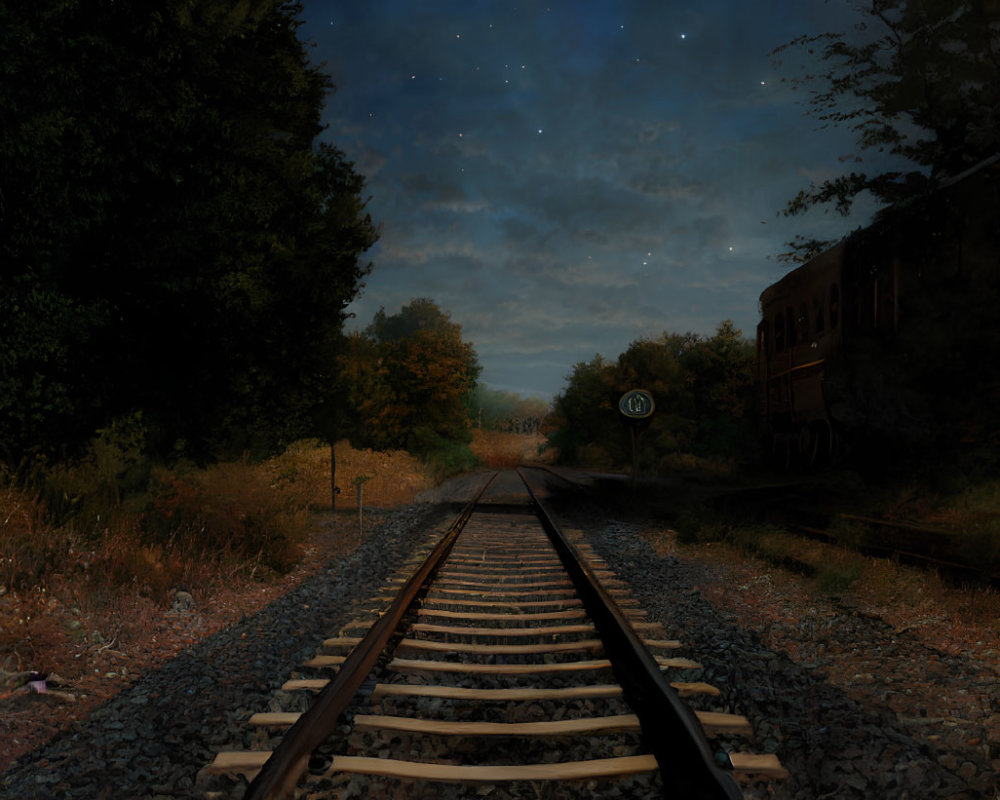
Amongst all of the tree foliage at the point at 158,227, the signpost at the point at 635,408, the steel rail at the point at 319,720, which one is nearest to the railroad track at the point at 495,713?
the steel rail at the point at 319,720

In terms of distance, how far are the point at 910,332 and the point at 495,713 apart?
11.0 metres

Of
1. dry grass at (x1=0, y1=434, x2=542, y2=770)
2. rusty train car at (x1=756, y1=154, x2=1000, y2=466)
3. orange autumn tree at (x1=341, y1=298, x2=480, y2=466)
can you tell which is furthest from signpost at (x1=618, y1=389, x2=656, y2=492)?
orange autumn tree at (x1=341, y1=298, x2=480, y2=466)

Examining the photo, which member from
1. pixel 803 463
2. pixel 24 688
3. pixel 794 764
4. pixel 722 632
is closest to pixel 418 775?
pixel 794 764

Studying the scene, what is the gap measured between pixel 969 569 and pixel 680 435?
80.6ft

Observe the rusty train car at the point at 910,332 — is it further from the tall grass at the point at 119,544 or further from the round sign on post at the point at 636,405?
the tall grass at the point at 119,544

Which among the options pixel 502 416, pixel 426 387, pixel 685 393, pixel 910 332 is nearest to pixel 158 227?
pixel 910 332

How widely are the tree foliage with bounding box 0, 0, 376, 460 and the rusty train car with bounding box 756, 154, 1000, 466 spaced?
971 cm

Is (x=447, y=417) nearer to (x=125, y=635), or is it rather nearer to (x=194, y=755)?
(x=125, y=635)

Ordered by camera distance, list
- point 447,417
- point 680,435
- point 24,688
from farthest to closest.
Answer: point 680,435, point 447,417, point 24,688

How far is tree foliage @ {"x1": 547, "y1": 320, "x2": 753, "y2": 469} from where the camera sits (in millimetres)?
30078

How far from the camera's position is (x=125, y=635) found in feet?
14.8

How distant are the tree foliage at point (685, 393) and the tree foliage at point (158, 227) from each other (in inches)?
859

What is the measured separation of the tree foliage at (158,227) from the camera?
20.2 ft

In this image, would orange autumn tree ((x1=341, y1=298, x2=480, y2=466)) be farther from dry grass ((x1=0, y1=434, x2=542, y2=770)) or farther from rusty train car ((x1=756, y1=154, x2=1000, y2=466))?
dry grass ((x1=0, y1=434, x2=542, y2=770))
